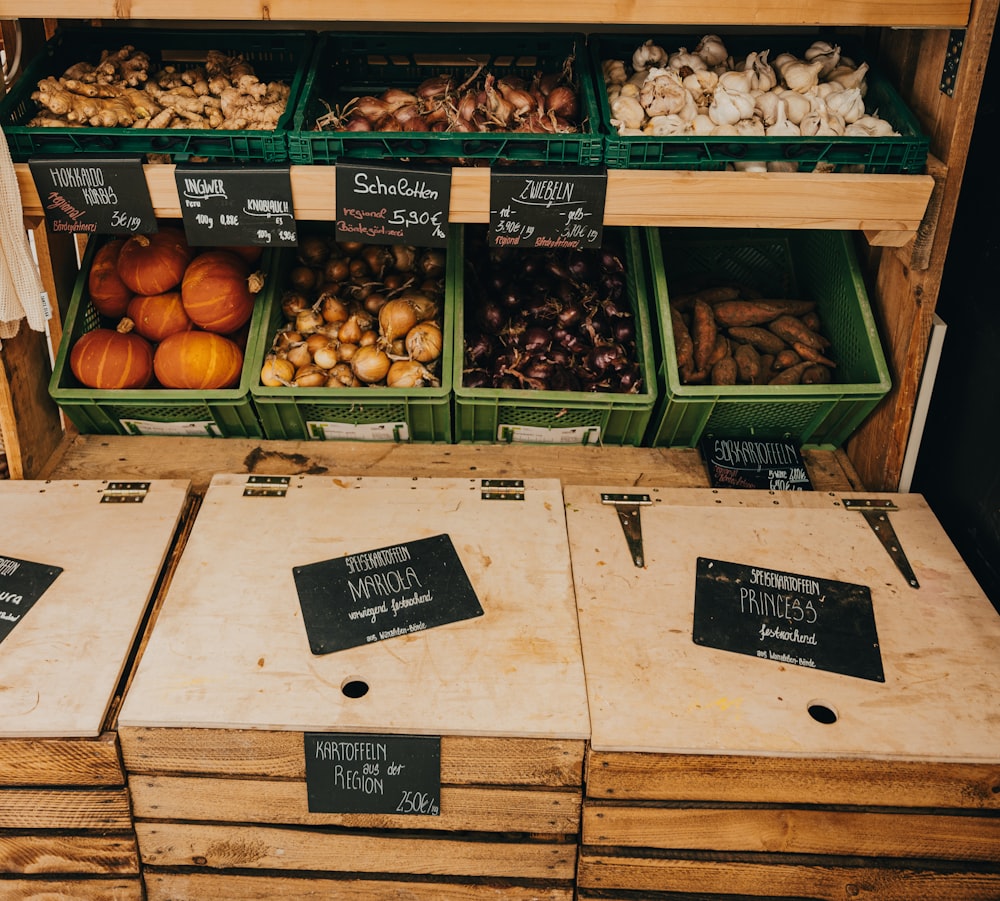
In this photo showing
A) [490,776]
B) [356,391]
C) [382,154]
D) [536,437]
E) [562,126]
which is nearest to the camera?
[490,776]

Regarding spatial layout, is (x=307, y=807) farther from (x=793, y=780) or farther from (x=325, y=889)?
(x=793, y=780)

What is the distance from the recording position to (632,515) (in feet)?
6.61

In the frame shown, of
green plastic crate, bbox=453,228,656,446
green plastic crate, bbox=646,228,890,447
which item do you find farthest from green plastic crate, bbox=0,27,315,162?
green plastic crate, bbox=646,228,890,447

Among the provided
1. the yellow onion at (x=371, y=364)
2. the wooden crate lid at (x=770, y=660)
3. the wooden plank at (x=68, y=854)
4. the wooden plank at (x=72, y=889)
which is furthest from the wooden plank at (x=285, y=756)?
the yellow onion at (x=371, y=364)

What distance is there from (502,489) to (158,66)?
1465mm

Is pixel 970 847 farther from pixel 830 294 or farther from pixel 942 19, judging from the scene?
pixel 942 19

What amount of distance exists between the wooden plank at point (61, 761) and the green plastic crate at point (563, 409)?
1.11m

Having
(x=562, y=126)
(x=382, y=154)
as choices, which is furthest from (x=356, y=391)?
(x=562, y=126)

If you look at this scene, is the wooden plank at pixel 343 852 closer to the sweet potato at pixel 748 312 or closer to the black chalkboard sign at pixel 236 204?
the black chalkboard sign at pixel 236 204

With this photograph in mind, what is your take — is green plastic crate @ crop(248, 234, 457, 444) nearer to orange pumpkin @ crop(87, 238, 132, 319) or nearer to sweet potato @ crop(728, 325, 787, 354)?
orange pumpkin @ crop(87, 238, 132, 319)

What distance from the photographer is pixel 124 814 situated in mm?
1680

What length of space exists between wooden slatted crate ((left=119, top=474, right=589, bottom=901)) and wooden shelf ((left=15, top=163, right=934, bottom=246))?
74 cm

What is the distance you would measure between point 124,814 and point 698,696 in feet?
3.81

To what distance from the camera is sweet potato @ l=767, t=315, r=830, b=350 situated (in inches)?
92.2
